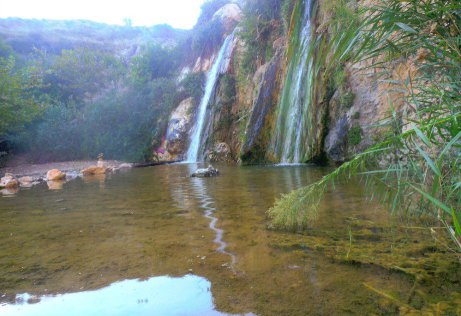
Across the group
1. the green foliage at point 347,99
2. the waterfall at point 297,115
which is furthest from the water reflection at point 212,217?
the green foliage at point 347,99

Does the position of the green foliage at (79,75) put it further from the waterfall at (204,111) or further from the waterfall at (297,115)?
the waterfall at (297,115)

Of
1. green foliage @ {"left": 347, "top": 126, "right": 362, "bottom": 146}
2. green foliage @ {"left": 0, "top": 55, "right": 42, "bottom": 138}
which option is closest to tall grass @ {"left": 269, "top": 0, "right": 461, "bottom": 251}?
green foliage @ {"left": 347, "top": 126, "right": 362, "bottom": 146}

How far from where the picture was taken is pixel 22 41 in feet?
110

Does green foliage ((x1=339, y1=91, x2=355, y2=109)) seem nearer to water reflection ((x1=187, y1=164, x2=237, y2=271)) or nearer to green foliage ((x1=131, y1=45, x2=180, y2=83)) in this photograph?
water reflection ((x1=187, y1=164, x2=237, y2=271))

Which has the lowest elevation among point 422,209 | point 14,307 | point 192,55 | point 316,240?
point 14,307

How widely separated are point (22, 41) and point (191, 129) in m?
26.3

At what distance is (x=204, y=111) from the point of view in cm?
Result: 1753

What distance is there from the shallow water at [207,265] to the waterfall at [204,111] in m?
13.3

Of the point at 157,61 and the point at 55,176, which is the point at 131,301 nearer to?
the point at 55,176

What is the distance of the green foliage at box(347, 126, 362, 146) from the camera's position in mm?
8531

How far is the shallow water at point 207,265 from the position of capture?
→ 152 cm

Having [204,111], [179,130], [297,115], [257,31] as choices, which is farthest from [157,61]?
[297,115]

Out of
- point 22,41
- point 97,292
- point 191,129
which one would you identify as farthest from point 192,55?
point 97,292

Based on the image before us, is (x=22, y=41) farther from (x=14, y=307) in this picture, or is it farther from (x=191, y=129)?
(x=14, y=307)
